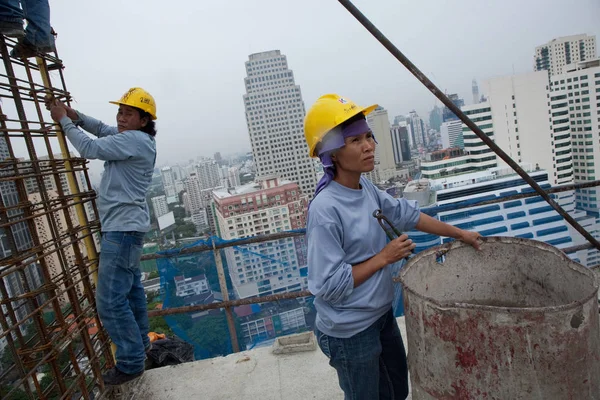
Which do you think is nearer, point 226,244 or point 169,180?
point 226,244

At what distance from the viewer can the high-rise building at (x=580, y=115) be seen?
132ft

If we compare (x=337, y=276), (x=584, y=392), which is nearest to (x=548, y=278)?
(x=584, y=392)

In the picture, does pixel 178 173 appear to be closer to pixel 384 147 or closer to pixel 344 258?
pixel 384 147

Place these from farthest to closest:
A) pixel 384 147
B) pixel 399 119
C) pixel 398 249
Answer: pixel 399 119, pixel 384 147, pixel 398 249

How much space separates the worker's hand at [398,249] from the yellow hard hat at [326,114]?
20.1 inches

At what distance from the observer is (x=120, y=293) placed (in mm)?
2324

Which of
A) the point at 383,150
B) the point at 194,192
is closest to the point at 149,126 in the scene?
the point at 383,150

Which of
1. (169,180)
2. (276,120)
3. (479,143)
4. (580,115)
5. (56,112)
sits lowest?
(479,143)

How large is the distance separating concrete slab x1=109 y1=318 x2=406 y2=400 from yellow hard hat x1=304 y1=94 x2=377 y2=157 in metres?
1.81

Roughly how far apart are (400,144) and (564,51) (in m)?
32.8

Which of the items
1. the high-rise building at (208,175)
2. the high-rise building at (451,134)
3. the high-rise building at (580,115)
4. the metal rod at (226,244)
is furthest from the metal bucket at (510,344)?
the high-rise building at (208,175)

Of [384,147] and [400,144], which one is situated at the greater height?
[384,147]

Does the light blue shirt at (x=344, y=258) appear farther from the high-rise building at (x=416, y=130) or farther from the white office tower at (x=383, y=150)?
the high-rise building at (x=416, y=130)

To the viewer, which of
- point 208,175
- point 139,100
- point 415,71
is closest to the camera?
point 415,71
